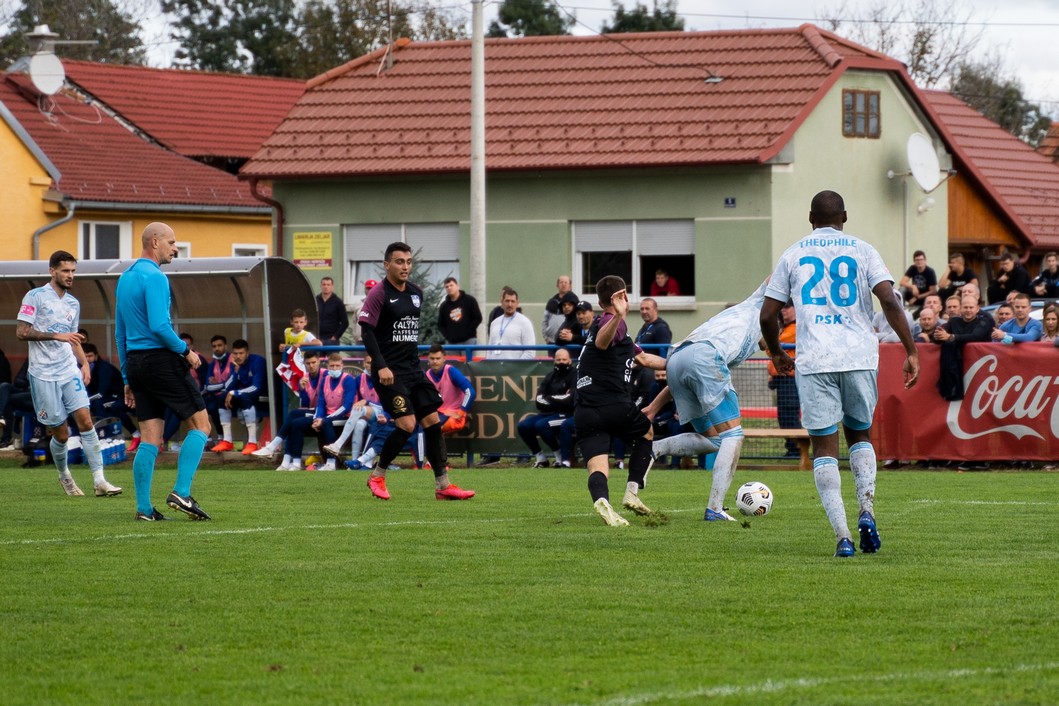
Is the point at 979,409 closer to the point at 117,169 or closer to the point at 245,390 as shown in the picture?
the point at 245,390

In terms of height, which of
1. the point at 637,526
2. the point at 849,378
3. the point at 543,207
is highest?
the point at 543,207

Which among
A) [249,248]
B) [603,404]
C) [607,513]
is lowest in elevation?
[607,513]

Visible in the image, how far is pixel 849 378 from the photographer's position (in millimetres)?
9414

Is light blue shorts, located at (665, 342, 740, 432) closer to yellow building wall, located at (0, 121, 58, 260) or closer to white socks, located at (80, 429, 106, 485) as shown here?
white socks, located at (80, 429, 106, 485)

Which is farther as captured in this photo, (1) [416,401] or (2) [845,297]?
(1) [416,401]

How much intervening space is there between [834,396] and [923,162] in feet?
75.4

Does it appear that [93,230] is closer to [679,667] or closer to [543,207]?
[543,207]

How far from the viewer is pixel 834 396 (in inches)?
372

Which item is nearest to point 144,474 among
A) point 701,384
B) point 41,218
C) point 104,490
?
point 104,490

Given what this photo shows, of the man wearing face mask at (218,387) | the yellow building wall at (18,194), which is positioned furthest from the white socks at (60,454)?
the yellow building wall at (18,194)

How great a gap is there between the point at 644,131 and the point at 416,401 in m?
17.0

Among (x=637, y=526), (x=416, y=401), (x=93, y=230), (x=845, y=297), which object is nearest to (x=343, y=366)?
(x=416, y=401)

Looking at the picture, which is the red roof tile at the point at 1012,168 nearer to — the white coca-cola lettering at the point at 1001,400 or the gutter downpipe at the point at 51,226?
the gutter downpipe at the point at 51,226

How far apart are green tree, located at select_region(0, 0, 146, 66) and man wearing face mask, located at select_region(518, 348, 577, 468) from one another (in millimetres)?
52358
